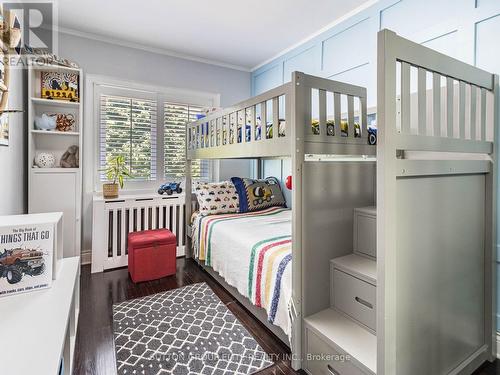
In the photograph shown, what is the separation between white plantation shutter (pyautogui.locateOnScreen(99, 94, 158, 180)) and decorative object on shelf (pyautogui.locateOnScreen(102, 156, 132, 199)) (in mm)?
96

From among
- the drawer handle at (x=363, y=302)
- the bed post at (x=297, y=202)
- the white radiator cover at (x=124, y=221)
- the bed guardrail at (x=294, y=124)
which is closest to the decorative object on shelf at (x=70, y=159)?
the white radiator cover at (x=124, y=221)

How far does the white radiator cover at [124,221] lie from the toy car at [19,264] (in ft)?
5.01

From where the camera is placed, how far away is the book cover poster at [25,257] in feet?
4.15

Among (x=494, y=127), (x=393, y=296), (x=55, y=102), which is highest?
(x=55, y=102)

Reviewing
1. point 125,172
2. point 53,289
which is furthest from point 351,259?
point 125,172

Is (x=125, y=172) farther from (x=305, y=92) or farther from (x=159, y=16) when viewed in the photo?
(x=305, y=92)

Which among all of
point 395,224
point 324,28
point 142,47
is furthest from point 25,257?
point 324,28

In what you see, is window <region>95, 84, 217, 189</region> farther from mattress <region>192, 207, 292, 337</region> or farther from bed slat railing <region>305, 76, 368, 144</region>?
bed slat railing <region>305, 76, 368, 144</region>

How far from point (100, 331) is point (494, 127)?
2745 mm

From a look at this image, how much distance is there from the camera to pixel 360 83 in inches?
98.2

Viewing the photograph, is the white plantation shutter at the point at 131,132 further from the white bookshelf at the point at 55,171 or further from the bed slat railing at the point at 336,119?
the bed slat railing at the point at 336,119

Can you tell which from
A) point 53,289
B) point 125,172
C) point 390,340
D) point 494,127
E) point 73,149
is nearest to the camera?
point 390,340

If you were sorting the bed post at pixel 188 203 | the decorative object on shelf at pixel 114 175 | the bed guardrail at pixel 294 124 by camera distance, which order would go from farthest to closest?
1. the bed post at pixel 188 203
2. the decorative object on shelf at pixel 114 175
3. the bed guardrail at pixel 294 124

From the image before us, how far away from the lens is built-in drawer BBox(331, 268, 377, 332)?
1.37 metres
